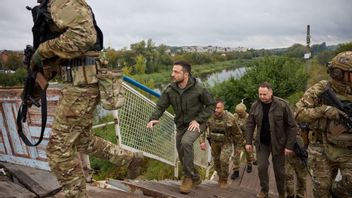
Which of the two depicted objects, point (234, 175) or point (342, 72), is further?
point (234, 175)

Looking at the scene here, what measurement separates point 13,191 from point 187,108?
212 centimetres

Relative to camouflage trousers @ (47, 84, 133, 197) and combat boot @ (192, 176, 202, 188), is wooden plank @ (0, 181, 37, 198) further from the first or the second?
combat boot @ (192, 176, 202, 188)

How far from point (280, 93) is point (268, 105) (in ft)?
86.0

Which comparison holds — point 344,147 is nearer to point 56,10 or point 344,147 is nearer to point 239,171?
point 56,10

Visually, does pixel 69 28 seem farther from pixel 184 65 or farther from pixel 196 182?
pixel 196 182

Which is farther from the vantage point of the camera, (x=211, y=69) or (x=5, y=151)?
(x=211, y=69)

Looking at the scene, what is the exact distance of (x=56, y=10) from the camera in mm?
2566

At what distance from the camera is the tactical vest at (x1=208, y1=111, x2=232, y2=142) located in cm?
565

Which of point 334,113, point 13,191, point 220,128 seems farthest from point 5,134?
point 334,113

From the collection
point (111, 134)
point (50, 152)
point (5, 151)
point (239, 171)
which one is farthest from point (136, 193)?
point (111, 134)

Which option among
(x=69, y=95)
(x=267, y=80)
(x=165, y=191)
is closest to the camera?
(x=69, y=95)

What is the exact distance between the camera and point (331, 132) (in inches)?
136

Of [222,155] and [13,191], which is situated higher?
[13,191]

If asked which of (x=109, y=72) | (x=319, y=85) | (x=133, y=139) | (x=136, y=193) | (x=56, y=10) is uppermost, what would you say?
(x=56, y=10)
